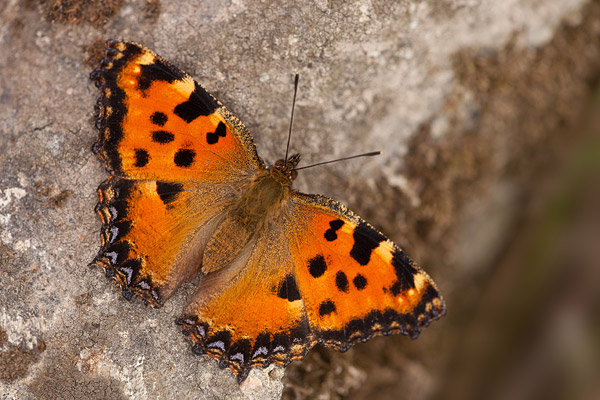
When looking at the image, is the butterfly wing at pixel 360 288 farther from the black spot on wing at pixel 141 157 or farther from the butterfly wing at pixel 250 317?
the black spot on wing at pixel 141 157

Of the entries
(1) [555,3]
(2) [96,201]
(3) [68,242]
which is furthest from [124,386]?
(1) [555,3]

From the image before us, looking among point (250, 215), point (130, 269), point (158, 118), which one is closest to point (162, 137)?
point (158, 118)

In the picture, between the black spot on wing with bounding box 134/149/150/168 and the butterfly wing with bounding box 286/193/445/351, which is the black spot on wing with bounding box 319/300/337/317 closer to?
the butterfly wing with bounding box 286/193/445/351

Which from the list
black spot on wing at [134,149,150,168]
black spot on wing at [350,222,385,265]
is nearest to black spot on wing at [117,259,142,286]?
black spot on wing at [134,149,150,168]

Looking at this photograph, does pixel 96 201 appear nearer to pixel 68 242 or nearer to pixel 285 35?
pixel 68 242

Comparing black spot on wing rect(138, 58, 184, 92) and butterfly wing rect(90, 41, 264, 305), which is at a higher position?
black spot on wing rect(138, 58, 184, 92)

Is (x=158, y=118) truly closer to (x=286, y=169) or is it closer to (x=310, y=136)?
(x=286, y=169)
